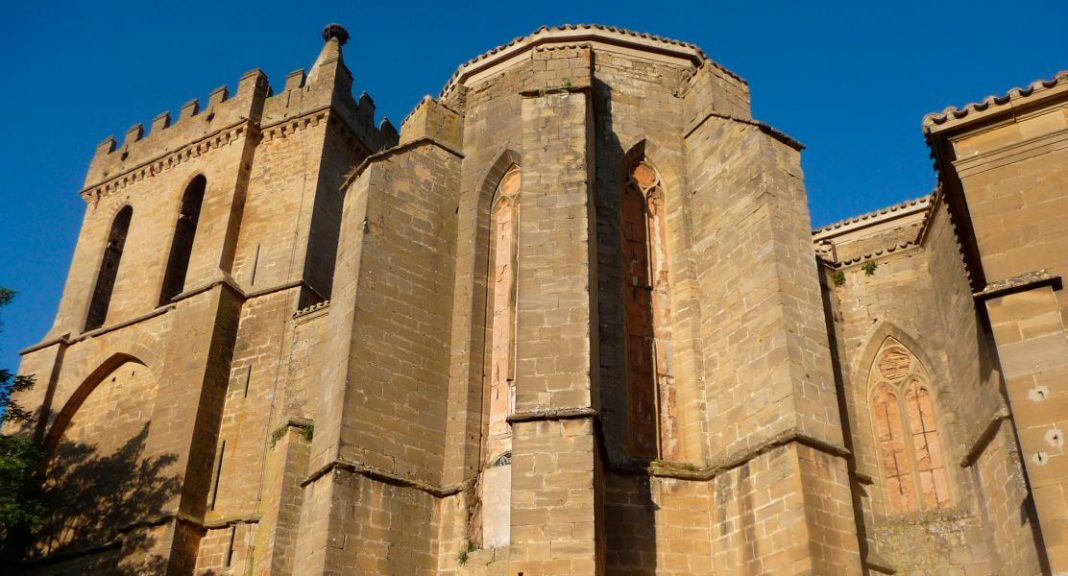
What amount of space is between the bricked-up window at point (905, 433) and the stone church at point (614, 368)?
0.03 meters

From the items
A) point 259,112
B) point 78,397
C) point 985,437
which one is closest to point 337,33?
point 259,112

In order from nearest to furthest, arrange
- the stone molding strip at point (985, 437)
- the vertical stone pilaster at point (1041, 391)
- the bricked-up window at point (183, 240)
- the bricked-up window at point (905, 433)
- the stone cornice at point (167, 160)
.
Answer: the vertical stone pilaster at point (1041, 391)
the stone molding strip at point (985, 437)
the bricked-up window at point (905, 433)
the bricked-up window at point (183, 240)
the stone cornice at point (167, 160)

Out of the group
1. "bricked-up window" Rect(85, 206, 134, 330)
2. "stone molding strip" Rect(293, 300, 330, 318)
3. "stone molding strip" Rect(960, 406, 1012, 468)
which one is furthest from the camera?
"bricked-up window" Rect(85, 206, 134, 330)

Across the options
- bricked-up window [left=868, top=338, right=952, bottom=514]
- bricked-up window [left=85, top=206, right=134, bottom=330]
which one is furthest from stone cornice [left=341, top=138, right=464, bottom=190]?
bricked-up window [left=85, top=206, right=134, bottom=330]

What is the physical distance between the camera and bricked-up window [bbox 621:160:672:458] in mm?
11922

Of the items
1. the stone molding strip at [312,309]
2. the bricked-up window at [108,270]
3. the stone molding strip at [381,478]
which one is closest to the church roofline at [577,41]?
the stone molding strip at [312,309]

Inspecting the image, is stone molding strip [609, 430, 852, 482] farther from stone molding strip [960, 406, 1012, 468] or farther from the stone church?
stone molding strip [960, 406, 1012, 468]

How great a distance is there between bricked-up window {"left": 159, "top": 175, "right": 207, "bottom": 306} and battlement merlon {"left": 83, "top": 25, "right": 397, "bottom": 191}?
995 mm

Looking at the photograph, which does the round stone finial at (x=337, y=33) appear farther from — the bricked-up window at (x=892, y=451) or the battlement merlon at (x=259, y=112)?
the bricked-up window at (x=892, y=451)

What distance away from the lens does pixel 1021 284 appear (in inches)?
334

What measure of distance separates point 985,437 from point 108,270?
641 inches

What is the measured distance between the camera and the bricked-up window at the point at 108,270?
66.4 ft

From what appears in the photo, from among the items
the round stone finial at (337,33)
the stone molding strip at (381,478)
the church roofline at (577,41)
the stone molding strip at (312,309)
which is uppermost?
the round stone finial at (337,33)

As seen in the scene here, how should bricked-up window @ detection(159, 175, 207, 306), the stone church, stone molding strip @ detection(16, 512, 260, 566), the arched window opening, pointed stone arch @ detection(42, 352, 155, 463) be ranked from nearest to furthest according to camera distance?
the stone church < the arched window opening < stone molding strip @ detection(16, 512, 260, 566) < pointed stone arch @ detection(42, 352, 155, 463) < bricked-up window @ detection(159, 175, 207, 306)
